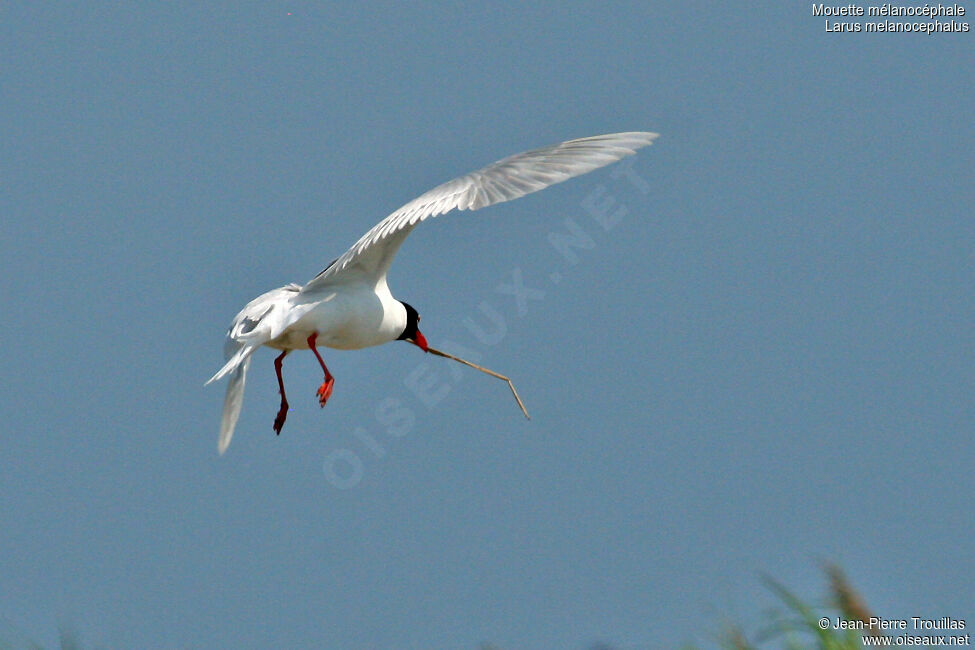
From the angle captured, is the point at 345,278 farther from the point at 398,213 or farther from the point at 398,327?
the point at 398,213

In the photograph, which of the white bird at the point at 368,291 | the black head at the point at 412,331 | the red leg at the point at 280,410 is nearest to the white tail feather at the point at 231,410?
the white bird at the point at 368,291

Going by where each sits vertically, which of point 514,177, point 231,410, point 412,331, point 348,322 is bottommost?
point 412,331

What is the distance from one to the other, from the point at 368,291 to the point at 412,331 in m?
0.93

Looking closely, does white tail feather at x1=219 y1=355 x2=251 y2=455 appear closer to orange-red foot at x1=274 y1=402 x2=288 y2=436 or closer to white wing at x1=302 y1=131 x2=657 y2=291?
orange-red foot at x1=274 y1=402 x2=288 y2=436

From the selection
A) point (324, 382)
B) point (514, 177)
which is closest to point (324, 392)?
point (324, 382)

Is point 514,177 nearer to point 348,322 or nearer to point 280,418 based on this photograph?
point 348,322

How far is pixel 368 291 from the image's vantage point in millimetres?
7691

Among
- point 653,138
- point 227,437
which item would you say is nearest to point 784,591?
point 653,138

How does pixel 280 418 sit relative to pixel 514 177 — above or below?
below

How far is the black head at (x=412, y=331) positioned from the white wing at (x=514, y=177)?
1879 millimetres

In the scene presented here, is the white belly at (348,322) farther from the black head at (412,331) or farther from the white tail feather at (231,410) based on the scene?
the white tail feather at (231,410)

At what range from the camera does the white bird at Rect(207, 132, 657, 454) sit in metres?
6.17

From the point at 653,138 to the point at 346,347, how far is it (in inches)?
111

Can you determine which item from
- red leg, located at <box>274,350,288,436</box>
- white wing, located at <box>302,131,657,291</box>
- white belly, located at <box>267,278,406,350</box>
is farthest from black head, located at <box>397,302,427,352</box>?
white wing, located at <box>302,131,657,291</box>
